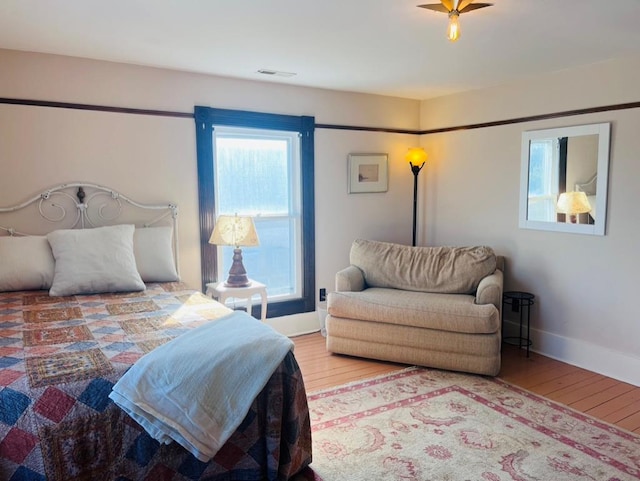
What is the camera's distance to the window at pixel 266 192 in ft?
12.8

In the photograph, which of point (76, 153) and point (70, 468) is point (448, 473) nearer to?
point (70, 468)

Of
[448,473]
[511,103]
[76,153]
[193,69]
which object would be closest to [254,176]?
[193,69]

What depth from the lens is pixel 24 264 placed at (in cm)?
296

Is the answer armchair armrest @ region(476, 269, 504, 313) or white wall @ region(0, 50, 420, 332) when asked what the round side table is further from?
white wall @ region(0, 50, 420, 332)

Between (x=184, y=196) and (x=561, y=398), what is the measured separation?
10.2ft

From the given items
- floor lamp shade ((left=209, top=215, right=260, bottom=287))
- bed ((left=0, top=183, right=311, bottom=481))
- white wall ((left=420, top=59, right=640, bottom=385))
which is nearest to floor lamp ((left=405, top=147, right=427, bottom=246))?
white wall ((left=420, top=59, right=640, bottom=385))

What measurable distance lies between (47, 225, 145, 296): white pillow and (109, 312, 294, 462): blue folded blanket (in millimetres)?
1248

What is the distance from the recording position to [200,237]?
153 inches

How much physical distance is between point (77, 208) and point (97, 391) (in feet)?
6.71

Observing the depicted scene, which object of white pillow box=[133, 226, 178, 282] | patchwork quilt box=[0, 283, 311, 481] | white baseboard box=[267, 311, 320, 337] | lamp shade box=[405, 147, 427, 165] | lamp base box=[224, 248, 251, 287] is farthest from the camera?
lamp shade box=[405, 147, 427, 165]

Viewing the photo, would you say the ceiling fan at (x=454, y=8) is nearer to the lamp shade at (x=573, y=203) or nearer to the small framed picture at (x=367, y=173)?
the lamp shade at (x=573, y=203)

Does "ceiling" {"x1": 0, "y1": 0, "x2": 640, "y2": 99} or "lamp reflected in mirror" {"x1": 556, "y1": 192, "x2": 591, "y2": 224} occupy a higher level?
"ceiling" {"x1": 0, "y1": 0, "x2": 640, "y2": 99}

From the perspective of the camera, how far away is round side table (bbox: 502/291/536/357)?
392 cm

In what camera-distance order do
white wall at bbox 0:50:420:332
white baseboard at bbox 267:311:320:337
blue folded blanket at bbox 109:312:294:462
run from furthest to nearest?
white baseboard at bbox 267:311:320:337 → white wall at bbox 0:50:420:332 → blue folded blanket at bbox 109:312:294:462
